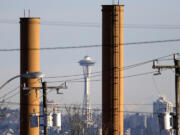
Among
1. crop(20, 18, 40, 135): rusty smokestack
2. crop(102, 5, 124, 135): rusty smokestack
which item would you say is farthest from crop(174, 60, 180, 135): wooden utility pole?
crop(20, 18, 40, 135): rusty smokestack

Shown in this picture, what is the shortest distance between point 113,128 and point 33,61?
1173 centimetres

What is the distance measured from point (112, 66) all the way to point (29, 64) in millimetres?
10064

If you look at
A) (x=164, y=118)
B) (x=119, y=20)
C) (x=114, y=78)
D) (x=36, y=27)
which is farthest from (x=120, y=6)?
(x=164, y=118)

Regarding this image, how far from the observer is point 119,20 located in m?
63.4

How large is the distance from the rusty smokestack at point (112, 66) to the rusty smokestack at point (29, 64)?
348 inches

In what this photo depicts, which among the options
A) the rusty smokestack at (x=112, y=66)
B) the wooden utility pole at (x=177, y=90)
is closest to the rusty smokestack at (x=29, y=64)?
the rusty smokestack at (x=112, y=66)

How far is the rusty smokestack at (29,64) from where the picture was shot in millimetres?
70125

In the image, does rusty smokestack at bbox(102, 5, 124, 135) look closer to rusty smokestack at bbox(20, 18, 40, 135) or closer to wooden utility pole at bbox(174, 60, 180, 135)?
rusty smokestack at bbox(20, 18, 40, 135)

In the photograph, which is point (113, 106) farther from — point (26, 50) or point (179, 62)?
point (179, 62)

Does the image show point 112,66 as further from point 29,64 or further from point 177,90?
point 177,90

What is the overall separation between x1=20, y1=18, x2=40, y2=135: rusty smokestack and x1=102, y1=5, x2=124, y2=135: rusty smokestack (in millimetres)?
8842

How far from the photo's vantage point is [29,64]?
70812 millimetres

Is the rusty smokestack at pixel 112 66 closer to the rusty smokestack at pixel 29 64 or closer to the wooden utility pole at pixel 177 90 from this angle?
the rusty smokestack at pixel 29 64

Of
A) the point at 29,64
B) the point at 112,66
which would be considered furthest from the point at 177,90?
the point at 29,64
